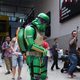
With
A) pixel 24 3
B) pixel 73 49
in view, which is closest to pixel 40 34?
pixel 73 49

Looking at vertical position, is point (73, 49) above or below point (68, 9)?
below

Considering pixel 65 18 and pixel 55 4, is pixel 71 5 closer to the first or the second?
pixel 65 18

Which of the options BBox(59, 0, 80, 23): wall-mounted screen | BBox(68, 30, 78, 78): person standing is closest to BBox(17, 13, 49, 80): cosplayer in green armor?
BBox(68, 30, 78, 78): person standing

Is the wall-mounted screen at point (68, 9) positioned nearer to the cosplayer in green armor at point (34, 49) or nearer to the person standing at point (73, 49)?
the person standing at point (73, 49)

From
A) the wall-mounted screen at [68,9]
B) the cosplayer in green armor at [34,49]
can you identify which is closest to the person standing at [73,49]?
the cosplayer in green armor at [34,49]

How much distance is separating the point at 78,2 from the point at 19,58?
843 centimetres

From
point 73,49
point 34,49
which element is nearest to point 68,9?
point 73,49

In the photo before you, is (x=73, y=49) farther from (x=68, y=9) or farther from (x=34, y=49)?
(x=68, y=9)

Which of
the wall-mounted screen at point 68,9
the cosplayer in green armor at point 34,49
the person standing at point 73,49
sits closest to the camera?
the cosplayer in green armor at point 34,49

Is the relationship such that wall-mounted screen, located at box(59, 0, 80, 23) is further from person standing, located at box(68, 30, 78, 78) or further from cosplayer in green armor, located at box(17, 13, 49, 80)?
cosplayer in green armor, located at box(17, 13, 49, 80)

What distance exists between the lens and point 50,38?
20.9 meters

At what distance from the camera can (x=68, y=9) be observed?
1702 centimetres

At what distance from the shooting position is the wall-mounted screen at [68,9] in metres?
15.8

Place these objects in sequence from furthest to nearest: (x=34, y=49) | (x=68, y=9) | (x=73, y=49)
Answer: (x=68, y=9) → (x=73, y=49) → (x=34, y=49)
